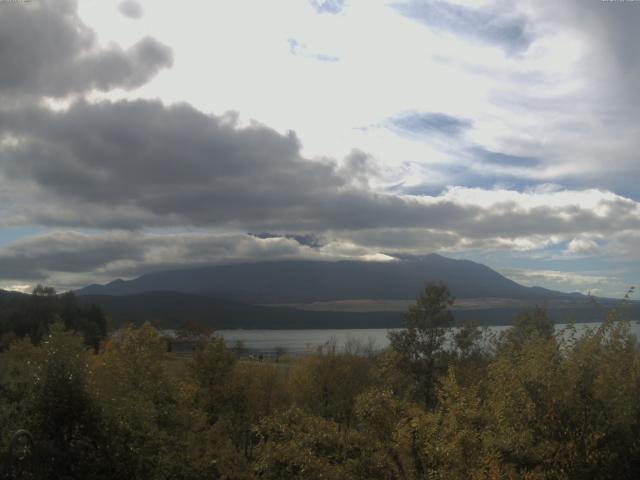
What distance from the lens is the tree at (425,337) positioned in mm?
54688

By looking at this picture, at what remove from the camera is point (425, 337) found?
5856 centimetres

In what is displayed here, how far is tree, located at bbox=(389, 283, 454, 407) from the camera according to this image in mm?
54688

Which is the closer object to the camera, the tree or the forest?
the forest

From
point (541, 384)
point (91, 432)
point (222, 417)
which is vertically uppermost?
point (541, 384)

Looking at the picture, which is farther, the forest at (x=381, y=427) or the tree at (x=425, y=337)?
the tree at (x=425, y=337)

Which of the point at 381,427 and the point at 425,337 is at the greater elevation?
the point at 425,337

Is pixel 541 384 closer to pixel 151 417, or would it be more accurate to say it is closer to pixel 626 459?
pixel 626 459

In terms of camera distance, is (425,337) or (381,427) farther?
(425,337)

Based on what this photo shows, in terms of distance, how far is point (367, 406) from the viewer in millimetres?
19203

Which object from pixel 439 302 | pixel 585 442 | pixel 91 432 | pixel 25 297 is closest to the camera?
pixel 585 442

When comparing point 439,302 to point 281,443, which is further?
point 439,302

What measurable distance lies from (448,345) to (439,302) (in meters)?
4.38

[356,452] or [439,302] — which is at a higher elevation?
[439,302]

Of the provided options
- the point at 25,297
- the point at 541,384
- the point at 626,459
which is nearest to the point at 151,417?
the point at 541,384
